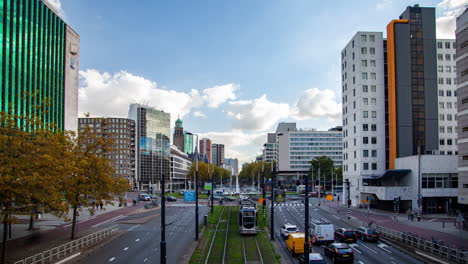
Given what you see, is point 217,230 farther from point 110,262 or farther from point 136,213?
point 136,213

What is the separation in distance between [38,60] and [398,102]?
75.2 metres

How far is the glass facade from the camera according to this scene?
62.7 m

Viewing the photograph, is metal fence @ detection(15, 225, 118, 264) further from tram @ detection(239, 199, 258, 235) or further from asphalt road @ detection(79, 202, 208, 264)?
tram @ detection(239, 199, 258, 235)

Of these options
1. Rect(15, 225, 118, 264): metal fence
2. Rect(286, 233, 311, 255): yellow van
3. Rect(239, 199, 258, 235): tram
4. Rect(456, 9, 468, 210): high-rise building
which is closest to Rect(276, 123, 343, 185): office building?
Rect(456, 9, 468, 210): high-rise building

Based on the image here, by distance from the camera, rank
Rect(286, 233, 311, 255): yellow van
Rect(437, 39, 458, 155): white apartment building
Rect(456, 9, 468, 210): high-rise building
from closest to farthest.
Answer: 1. Rect(286, 233, 311, 255): yellow van
2. Rect(456, 9, 468, 210): high-rise building
3. Rect(437, 39, 458, 155): white apartment building

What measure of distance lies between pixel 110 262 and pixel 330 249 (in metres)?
18.1

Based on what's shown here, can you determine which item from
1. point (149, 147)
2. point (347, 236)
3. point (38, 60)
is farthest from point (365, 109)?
point (149, 147)

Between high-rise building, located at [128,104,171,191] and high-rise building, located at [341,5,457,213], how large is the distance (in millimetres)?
95339

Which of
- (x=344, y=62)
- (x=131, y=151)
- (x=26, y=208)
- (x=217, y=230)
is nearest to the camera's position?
(x=26, y=208)

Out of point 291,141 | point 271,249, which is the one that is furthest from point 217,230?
point 291,141

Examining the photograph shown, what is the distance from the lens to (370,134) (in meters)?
76.6

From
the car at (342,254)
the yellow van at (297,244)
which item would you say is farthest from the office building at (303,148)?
the car at (342,254)

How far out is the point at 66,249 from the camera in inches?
1170

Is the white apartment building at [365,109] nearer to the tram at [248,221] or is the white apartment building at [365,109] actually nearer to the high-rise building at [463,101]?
the high-rise building at [463,101]
